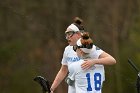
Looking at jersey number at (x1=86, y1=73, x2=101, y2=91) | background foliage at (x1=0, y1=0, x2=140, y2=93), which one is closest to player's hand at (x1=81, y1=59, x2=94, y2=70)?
jersey number at (x1=86, y1=73, x2=101, y2=91)

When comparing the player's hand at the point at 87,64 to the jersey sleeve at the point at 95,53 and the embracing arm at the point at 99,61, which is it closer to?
the embracing arm at the point at 99,61

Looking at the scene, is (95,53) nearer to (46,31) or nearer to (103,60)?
(103,60)

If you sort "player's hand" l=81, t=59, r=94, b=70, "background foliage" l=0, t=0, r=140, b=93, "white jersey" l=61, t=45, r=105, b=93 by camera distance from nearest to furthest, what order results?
1. "player's hand" l=81, t=59, r=94, b=70
2. "white jersey" l=61, t=45, r=105, b=93
3. "background foliage" l=0, t=0, r=140, b=93

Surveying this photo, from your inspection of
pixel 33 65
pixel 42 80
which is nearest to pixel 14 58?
pixel 33 65

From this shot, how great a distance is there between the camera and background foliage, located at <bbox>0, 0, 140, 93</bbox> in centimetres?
2270

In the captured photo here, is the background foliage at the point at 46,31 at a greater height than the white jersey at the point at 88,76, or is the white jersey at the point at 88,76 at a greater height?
the white jersey at the point at 88,76

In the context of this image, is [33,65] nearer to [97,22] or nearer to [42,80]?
[97,22]

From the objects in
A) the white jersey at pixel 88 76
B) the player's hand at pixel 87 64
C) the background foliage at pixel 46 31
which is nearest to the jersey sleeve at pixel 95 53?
the white jersey at pixel 88 76

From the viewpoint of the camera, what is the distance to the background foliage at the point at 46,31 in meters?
22.7

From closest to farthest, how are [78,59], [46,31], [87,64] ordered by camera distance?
[87,64], [78,59], [46,31]

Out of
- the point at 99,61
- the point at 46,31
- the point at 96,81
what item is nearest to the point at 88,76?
the point at 96,81

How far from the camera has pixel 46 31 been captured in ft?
89.0

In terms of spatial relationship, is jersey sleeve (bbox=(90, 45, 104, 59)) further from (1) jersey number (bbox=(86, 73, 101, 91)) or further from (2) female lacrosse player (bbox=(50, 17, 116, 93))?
(1) jersey number (bbox=(86, 73, 101, 91))

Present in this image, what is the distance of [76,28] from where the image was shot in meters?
9.60
